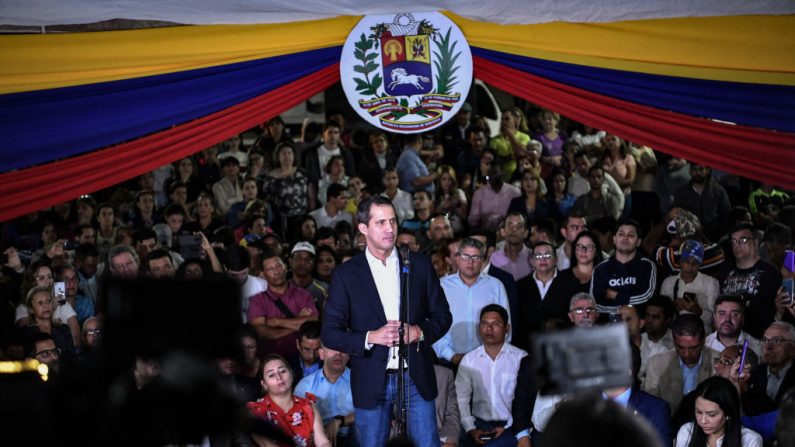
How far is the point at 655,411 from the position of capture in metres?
6.02

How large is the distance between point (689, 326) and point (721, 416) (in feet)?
4.12

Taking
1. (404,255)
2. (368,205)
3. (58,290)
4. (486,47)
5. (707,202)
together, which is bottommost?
(707,202)

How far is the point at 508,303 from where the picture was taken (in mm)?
7902

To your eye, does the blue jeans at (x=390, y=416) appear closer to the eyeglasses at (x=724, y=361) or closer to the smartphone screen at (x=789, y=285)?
the eyeglasses at (x=724, y=361)

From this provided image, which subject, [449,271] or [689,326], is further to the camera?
[449,271]

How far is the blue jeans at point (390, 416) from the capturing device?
559cm

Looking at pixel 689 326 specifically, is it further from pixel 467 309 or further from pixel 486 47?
pixel 486 47

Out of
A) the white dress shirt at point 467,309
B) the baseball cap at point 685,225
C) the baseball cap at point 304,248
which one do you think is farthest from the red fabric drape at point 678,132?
the baseball cap at point 685,225

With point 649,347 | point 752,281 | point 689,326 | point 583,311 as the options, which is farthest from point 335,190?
point 689,326

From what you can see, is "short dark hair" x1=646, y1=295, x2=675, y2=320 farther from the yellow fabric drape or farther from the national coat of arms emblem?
the national coat of arms emblem

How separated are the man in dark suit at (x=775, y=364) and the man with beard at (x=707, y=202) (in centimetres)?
381

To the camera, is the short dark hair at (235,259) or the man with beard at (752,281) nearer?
the man with beard at (752,281)

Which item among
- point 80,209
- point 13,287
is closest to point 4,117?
point 13,287

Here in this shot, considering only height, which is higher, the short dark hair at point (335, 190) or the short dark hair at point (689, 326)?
the short dark hair at point (335, 190)
